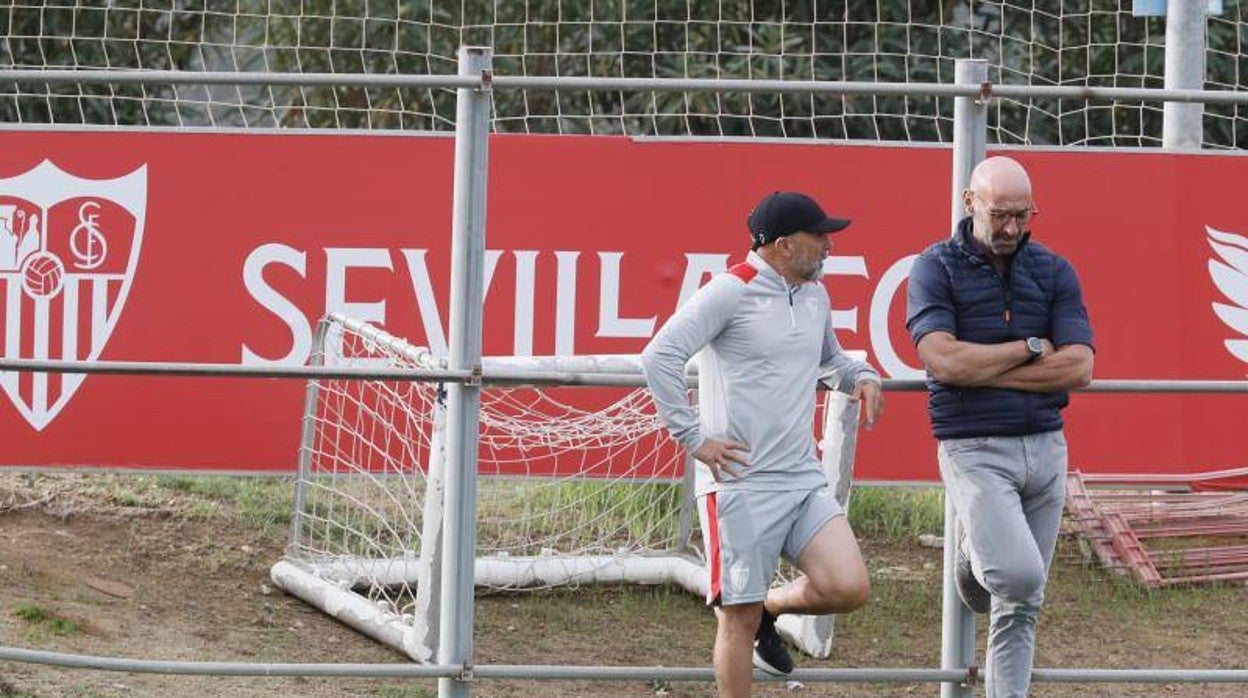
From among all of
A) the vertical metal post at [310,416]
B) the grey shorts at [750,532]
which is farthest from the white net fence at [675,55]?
the grey shorts at [750,532]

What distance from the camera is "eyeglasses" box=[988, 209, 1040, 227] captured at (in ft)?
17.8

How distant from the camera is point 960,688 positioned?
19.2 ft

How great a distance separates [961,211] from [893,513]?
166 inches

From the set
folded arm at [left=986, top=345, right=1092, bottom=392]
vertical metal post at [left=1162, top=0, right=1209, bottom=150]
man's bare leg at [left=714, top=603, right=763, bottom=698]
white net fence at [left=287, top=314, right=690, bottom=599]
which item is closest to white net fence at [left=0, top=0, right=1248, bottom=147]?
vertical metal post at [left=1162, top=0, right=1209, bottom=150]

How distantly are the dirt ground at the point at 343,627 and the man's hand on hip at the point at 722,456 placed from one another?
2251 millimetres

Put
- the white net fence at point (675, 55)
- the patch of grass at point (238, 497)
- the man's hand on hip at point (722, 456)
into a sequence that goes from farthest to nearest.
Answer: the white net fence at point (675, 55), the patch of grass at point (238, 497), the man's hand on hip at point (722, 456)

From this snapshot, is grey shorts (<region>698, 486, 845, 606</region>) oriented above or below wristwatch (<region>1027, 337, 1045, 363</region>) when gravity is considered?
below

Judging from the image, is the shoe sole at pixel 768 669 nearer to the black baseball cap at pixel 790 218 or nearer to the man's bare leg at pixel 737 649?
the man's bare leg at pixel 737 649

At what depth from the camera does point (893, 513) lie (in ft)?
32.2

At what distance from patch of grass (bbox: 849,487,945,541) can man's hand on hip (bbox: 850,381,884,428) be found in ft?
13.6

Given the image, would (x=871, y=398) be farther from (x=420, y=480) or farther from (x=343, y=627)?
(x=420, y=480)

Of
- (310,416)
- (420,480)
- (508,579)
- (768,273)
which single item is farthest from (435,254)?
(768,273)

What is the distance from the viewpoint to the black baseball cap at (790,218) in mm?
5488

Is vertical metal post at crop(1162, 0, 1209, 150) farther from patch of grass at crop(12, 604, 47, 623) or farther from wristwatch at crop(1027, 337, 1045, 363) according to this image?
patch of grass at crop(12, 604, 47, 623)
